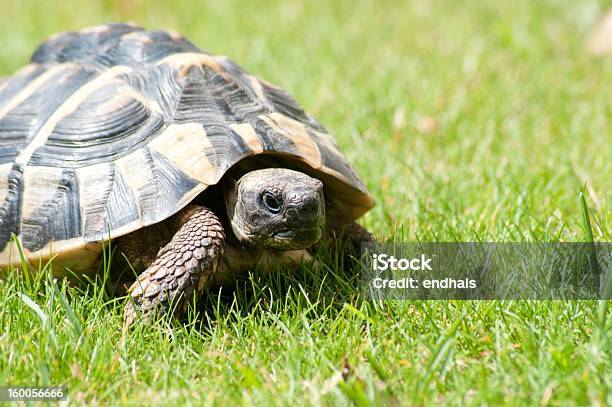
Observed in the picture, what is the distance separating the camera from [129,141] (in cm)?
304

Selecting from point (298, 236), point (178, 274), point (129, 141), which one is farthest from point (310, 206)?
point (129, 141)

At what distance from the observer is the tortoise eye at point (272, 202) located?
2.76 m

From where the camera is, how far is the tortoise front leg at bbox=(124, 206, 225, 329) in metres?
2.72

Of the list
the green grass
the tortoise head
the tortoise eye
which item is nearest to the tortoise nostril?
the tortoise head

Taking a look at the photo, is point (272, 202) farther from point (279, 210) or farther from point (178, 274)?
point (178, 274)

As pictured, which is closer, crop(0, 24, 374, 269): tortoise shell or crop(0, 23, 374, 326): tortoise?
crop(0, 23, 374, 326): tortoise

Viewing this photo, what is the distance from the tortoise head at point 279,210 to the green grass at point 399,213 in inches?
8.6

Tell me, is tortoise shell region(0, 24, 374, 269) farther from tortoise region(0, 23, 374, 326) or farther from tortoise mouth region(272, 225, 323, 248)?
tortoise mouth region(272, 225, 323, 248)

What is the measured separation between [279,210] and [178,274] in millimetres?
434

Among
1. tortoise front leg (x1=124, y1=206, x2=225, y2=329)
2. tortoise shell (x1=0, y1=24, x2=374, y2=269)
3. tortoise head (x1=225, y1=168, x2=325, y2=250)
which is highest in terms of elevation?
tortoise shell (x1=0, y1=24, x2=374, y2=269)

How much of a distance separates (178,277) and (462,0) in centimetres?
623

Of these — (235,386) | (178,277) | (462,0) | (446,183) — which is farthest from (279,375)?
(462,0)

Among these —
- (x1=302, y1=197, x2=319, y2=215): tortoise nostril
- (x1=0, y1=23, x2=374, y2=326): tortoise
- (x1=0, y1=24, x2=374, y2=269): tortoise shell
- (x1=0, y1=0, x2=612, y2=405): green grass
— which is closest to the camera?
(x1=0, y1=0, x2=612, y2=405): green grass

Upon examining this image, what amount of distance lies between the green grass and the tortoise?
18 cm
